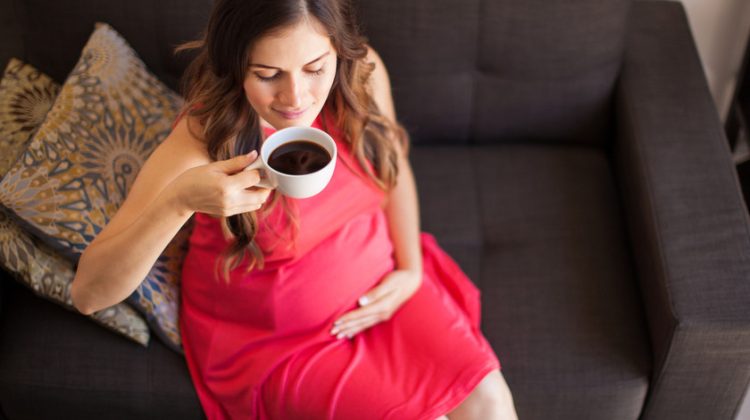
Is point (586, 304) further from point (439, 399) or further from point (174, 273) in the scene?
point (174, 273)

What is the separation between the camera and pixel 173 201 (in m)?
1.23

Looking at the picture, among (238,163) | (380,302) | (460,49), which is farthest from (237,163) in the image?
(460,49)

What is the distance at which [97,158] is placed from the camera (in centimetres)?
169

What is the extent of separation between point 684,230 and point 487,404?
1.81 ft

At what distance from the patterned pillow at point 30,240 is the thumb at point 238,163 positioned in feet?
1.99

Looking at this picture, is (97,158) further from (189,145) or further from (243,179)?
(243,179)

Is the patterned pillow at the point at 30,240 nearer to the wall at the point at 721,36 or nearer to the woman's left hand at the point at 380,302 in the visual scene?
the woman's left hand at the point at 380,302

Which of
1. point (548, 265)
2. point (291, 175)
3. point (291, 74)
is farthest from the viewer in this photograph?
point (548, 265)

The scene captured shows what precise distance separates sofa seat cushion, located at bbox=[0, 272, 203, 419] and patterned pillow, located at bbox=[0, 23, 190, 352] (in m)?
0.07

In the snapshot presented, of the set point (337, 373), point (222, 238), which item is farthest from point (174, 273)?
point (337, 373)

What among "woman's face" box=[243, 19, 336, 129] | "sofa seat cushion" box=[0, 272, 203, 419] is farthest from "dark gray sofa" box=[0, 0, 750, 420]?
"woman's face" box=[243, 19, 336, 129]

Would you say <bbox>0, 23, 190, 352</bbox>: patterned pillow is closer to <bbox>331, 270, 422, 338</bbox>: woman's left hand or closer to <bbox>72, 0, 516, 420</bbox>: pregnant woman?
<bbox>72, 0, 516, 420</bbox>: pregnant woman

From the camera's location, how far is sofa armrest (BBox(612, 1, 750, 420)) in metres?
1.59

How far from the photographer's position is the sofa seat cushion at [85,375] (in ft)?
5.44
